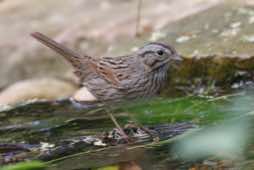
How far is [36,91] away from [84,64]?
1.59 metres

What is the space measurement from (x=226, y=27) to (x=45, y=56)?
335cm

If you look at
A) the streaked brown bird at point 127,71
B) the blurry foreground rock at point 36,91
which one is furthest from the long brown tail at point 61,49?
the blurry foreground rock at point 36,91

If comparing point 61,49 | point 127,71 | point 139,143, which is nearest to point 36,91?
point 61,49

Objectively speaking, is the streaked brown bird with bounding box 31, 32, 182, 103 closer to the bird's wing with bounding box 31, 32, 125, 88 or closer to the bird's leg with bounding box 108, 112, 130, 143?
the bird's wing with bounding box 31, 32, 125, 88

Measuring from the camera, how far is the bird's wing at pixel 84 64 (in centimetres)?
603

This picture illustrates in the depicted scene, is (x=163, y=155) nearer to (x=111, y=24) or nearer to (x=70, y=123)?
(x=70, y=123)

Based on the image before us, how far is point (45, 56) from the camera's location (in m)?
9.86

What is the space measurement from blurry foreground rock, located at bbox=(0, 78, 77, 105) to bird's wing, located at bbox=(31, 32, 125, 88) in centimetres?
132

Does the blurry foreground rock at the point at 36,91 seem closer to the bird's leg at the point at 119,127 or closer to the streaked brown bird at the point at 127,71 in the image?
the streaked brown bird at the point at 127,71

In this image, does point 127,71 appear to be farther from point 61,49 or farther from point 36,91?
point 36,91

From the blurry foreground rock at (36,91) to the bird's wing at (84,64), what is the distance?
1.32 meters

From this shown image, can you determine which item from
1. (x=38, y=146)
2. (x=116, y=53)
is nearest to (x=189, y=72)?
(x=116, y=53)

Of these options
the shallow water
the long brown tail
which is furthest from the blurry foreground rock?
the long brown tail

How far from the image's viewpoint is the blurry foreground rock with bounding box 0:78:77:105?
760 centimetres
